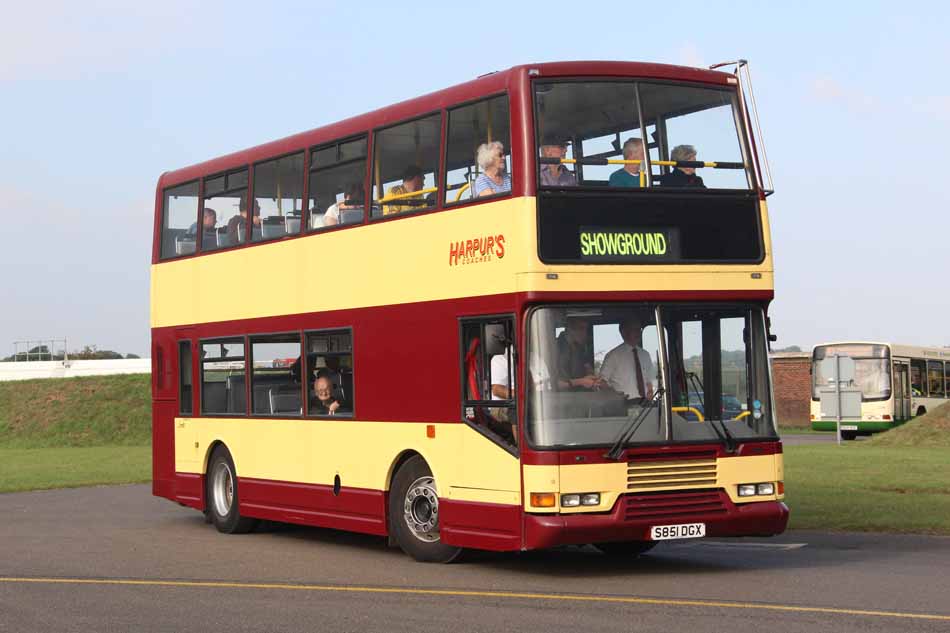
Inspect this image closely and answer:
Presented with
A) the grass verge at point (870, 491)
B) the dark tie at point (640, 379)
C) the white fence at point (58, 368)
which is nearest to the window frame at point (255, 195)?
the dark tie at point (640, 379)

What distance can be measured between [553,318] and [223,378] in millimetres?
7138

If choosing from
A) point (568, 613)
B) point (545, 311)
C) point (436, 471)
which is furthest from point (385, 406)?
point (568, 613)

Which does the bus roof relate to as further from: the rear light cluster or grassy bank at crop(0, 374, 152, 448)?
grassy bank at crop(0, 374, 152, 448)

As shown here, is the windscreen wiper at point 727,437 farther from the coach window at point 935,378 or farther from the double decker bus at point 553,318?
the coach window at point 935,378

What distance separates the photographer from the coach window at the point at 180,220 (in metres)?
19.8

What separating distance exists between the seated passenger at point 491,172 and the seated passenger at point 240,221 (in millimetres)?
4925

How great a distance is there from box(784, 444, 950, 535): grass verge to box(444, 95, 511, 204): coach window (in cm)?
636

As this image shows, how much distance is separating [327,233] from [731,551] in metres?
5.38

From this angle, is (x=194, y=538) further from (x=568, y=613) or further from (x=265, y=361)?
(x=568, y=613)

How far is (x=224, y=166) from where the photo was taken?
63.4 ft

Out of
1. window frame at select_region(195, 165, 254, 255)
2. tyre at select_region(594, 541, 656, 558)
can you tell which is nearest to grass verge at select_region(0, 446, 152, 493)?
window frame at select_region(195, 165, 254, 255)

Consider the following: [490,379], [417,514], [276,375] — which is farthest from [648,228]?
[276,375]

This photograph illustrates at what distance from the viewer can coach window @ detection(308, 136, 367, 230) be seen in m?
16.0

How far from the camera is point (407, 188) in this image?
49.7ft
